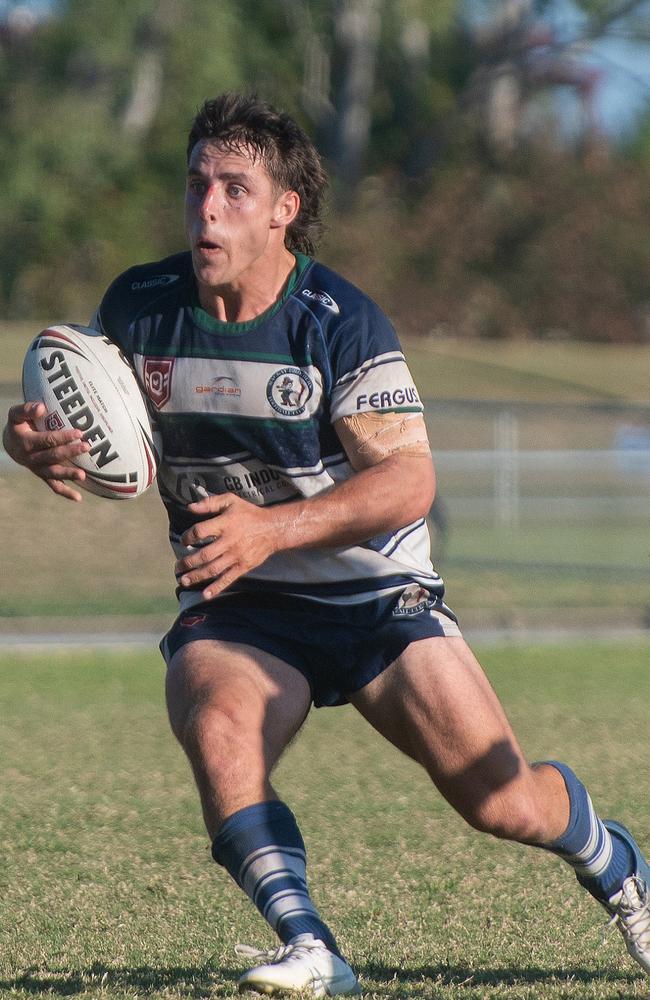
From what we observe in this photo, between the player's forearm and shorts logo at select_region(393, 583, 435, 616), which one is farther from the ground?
the player's forearm

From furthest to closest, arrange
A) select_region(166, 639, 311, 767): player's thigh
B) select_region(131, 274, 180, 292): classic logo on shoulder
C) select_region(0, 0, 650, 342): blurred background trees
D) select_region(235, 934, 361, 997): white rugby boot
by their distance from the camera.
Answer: select_region(0, 0, 650, 342): blurred background trees, select_region(131, 274, 180, 292): classic logo on shoulder, select_region(166, 639, 311, 767): player's thigh, select_region(235, 934, 361, 997): white rugby boot

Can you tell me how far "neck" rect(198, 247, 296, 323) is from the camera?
13.6ft

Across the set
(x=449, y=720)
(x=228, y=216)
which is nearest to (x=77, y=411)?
(x=228, y=216)

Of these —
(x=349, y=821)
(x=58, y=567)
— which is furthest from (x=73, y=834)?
(x=58, y=567)

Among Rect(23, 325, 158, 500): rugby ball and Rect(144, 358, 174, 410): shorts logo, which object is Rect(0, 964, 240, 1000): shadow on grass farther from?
Rect(144, 358, 174, 410): shorts logo

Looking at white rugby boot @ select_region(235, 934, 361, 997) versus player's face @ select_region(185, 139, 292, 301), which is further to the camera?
player's face @ select_region(185, 139, 292, 301)

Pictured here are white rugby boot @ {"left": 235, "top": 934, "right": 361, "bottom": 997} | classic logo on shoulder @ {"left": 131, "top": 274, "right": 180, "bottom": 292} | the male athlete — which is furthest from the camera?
classic logo on shoulder @ {"left": 131, "top": 274, "right": 180, "bottom": 292}

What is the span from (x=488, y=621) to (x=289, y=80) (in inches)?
1026

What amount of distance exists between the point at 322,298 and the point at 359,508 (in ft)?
1.92

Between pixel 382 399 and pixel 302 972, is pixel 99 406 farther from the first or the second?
pixel 302 972

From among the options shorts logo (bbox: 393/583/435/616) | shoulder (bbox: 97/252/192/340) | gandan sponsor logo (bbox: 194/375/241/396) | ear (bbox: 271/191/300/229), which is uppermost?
ear (bbox: 271/191/300/229)

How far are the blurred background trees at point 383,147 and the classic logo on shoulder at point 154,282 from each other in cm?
2772

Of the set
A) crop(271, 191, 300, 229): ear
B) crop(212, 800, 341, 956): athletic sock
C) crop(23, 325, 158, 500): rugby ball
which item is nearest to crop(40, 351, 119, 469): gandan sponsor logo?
crop(23, 325, 158, 500): rugby ball

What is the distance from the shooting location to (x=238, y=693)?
3898mm
